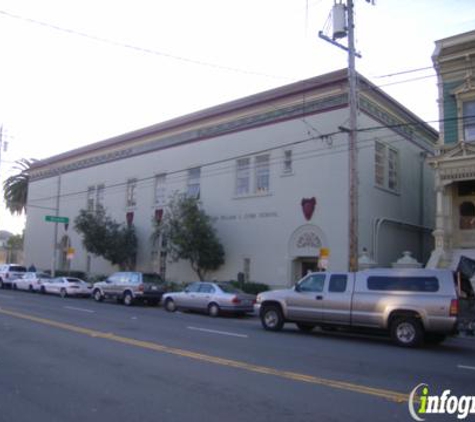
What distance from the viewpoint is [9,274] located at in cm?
3947

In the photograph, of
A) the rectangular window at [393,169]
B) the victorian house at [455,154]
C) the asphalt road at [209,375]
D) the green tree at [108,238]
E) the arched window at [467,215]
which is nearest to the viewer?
the asphalt road at [209,375]

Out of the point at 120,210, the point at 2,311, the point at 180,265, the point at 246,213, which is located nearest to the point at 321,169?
the point at 246,213

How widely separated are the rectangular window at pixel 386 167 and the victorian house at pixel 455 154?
3466 mm

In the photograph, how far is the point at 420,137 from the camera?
31.2 meters

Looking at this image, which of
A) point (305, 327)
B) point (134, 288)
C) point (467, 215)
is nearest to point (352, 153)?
point (305, 327)

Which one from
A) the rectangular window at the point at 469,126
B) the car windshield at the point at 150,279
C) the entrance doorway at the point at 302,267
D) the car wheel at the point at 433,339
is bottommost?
the car wheel at the point at 433,339

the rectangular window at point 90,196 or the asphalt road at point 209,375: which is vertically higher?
the rectangular window at point 90,196

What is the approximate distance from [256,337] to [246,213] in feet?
48.6

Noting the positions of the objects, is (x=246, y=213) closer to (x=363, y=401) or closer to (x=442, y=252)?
(x=442, y=252)

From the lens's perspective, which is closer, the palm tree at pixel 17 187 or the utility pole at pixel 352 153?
the utility pole at pixel 352 153

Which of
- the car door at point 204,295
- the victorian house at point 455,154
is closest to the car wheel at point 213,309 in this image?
the car door at point 204,295

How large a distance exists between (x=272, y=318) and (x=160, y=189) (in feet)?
65.5

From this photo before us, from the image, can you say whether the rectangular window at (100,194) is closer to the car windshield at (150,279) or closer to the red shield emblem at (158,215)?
the red shield emblem at (158,215)

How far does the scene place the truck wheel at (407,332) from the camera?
1305 cm
